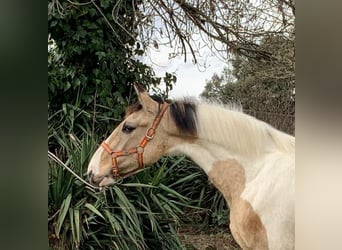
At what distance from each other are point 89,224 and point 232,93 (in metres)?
0.99

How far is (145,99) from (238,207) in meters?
0.71

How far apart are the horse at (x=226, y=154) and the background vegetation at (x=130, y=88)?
0.06 m

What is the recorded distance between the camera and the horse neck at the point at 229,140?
225 centimetres

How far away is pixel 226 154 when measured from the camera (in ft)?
7.57

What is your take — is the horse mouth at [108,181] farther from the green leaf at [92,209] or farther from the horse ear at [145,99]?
the horse ear at [145,99]

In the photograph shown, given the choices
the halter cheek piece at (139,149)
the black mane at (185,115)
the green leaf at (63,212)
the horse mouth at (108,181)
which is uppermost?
the black mane at (185,115)

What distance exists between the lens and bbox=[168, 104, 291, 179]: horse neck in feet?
7.39

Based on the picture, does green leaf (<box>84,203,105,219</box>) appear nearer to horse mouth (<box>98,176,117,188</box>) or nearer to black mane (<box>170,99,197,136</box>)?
horse mouth (<box>98,176,117,188</box>)

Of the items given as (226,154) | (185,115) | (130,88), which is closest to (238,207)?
(226,154)

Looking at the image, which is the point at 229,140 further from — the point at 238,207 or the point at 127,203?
the point at 127,203

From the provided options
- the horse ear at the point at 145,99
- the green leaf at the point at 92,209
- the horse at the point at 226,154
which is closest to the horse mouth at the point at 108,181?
the horse at the point at 226,154

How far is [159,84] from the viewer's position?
7.65 feet
